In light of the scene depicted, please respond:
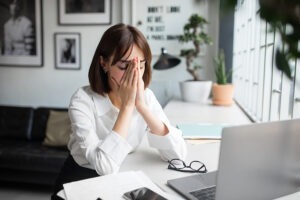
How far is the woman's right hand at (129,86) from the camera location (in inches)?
45.6

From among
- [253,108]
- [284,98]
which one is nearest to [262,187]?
[284,98]

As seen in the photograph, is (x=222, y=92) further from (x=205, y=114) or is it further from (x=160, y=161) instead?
(x=160, y=161)

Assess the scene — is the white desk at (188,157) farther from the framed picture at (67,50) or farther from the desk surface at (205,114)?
the framed picture at (67,50)

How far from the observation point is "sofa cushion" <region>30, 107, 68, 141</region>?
309cm

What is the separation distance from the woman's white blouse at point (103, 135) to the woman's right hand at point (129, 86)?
0.45 feet

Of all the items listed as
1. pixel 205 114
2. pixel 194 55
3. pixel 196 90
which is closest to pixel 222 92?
pixel 196 90

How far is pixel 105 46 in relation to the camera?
4.07 ft

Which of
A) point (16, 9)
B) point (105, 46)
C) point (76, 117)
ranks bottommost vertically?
point (76, 117)

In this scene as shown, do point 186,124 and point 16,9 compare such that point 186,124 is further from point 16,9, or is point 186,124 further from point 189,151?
point 16,9

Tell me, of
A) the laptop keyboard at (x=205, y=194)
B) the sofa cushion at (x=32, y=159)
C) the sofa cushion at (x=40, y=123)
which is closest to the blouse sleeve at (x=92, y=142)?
the laptop keyboard at (x=205, y=194)

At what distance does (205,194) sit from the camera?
85cm

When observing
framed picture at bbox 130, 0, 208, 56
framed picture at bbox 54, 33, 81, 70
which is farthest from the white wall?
framed picture at bbox 130, 0, 208, 56

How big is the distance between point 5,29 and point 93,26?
3.46 feet

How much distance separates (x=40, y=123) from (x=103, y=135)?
2073 millimetres
